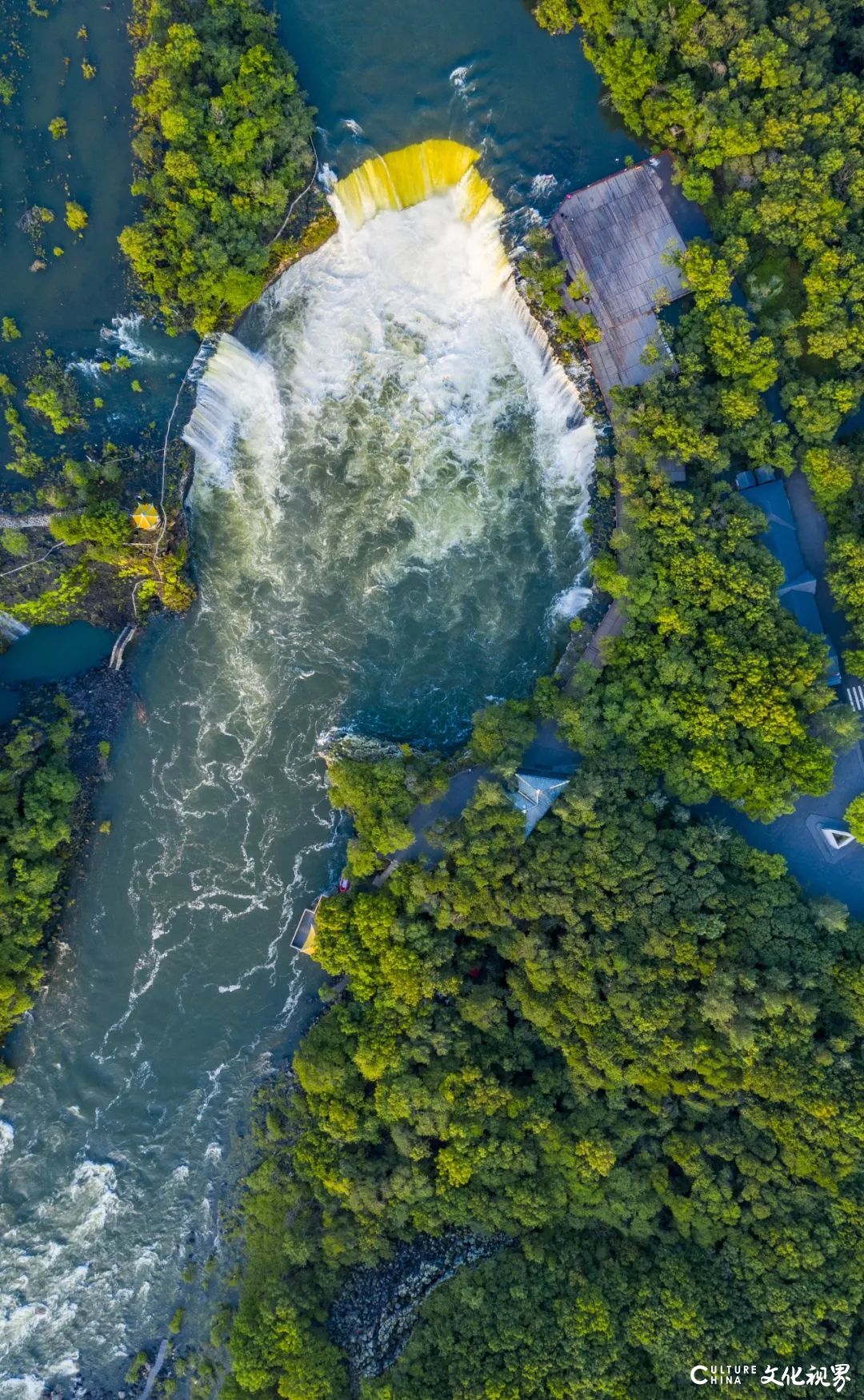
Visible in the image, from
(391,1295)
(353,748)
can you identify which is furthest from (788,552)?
(391,1295)

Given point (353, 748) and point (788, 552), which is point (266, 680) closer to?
point (353, 748)

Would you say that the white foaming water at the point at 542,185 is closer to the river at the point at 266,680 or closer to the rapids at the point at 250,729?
the river at the point at 266,680

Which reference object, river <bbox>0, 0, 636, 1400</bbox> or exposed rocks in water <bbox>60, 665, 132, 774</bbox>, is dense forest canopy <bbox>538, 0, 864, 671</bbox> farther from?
exposed rocks in water <bbox>60, 665, 132, 774</bbox>

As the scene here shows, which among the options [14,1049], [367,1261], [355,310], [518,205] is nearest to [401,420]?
[355,310]

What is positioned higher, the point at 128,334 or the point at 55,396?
the point at 128,334

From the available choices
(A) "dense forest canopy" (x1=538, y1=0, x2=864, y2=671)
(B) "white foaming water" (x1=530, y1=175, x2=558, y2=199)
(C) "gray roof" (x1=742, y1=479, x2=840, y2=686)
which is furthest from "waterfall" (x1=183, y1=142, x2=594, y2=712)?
(C) "gray roof" (x1=742, y1=479, x2=840, y2=686)

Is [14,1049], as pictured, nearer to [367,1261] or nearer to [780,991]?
[367,1261]

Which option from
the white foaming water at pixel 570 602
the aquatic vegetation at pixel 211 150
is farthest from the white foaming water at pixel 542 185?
the white foaming water at pixel 570 602
